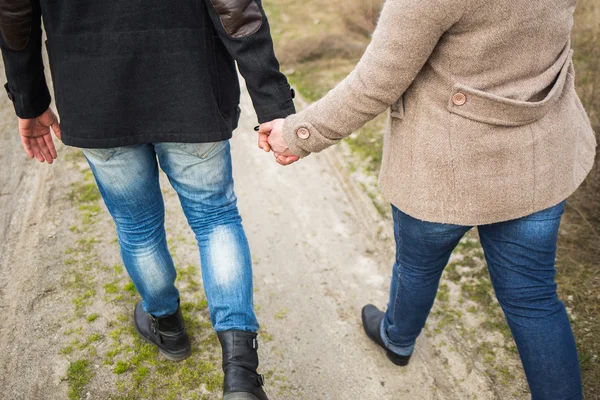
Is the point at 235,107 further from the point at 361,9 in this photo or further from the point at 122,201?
the point at 361,9

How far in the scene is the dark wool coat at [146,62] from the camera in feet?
5.41

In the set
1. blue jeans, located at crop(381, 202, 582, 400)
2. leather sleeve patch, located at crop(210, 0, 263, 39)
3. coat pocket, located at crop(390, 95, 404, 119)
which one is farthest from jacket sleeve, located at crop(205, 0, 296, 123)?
blue jeans, located at crop(381, 202, 582, 400)

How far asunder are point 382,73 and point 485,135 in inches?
13.2

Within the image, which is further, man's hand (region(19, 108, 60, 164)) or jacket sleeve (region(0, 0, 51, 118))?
man's hand (region(19, 108, 60, 164))

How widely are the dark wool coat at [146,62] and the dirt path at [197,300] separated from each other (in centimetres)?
107

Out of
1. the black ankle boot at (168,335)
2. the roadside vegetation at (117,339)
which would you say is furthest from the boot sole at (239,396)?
the black ankle boot at (168,335)

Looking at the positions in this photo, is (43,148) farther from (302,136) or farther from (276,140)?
(302,136)

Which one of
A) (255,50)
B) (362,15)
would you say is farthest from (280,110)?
(362,15)

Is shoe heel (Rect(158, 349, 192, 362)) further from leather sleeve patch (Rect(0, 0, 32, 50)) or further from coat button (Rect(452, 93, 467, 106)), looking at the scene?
coat button (Rect(452, 93, 467, 106))

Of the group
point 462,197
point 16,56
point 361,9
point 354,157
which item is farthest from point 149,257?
point 361,9

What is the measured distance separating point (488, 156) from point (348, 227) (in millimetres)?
1744

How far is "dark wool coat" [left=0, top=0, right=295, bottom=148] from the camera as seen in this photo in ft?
5.41

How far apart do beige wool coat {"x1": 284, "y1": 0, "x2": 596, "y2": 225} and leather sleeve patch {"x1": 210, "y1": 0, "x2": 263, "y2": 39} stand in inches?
12.3

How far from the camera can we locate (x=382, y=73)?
159 cm
